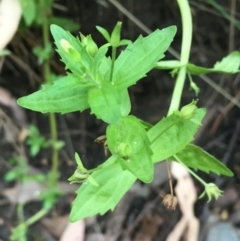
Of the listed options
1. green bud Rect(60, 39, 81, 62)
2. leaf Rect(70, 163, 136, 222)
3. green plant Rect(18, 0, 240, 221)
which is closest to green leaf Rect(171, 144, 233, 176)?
green plant Rect(18, 0, 240, 221)

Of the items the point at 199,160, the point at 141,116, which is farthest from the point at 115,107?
the point at 141,116

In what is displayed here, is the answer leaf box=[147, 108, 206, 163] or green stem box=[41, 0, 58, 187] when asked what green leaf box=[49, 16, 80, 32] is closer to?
green stem box=[41, 0, 58, 187]

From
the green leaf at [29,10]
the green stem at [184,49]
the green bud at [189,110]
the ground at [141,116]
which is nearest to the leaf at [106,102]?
the green bud at [189,110]

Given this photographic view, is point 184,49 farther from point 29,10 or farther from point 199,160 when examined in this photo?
point 29,10

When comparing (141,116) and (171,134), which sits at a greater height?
(171,134)

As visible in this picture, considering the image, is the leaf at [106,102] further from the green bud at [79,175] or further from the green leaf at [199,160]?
the green leaf at [199,160]

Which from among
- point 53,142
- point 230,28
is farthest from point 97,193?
point 230,28

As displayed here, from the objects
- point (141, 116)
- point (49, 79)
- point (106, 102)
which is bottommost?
point (141, 116)
